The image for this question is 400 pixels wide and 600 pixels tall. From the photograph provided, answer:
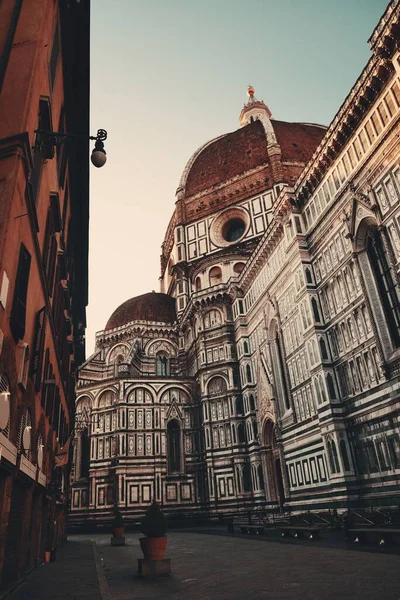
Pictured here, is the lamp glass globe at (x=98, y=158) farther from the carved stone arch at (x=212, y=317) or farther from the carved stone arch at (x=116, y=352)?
the carved stone arch at (x=116, y=352)

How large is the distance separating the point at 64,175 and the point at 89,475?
29261 millimetres

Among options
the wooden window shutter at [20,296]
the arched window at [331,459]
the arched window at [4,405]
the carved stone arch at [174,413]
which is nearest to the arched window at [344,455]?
the arched window at [331,459]

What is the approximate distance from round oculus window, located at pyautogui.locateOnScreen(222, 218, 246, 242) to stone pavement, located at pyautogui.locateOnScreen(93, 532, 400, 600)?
3658cm

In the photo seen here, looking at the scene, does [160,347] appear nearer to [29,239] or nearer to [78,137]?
[29,239]

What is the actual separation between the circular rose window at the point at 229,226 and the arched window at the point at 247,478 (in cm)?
2233

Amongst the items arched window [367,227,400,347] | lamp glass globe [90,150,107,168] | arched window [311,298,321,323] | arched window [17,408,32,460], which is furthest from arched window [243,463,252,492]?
lamp glass globe [90,150,107,168]

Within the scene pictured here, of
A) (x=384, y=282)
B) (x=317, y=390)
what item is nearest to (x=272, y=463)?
(x=317, y=390)

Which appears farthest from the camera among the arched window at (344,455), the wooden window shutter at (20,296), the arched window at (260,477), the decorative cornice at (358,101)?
the arched window at (260,477)

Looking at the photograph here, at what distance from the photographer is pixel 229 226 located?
154 feet

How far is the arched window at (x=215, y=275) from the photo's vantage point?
4319 centimetres

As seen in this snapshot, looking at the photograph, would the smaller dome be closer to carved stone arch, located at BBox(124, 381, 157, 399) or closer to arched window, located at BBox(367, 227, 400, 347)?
carved stone arch, located at BBox(124, 381, 157, 399)

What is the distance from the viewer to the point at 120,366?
4050 cm

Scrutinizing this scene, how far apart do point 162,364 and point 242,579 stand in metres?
37.3

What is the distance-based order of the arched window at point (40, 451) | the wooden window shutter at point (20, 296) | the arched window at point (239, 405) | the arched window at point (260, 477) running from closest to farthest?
1. the wooden window shutter at point (20, 296)
2. the arched window at point (40, 451)
3. the arched window at point (260, 477)
4. the arched window at point (239, 405)
